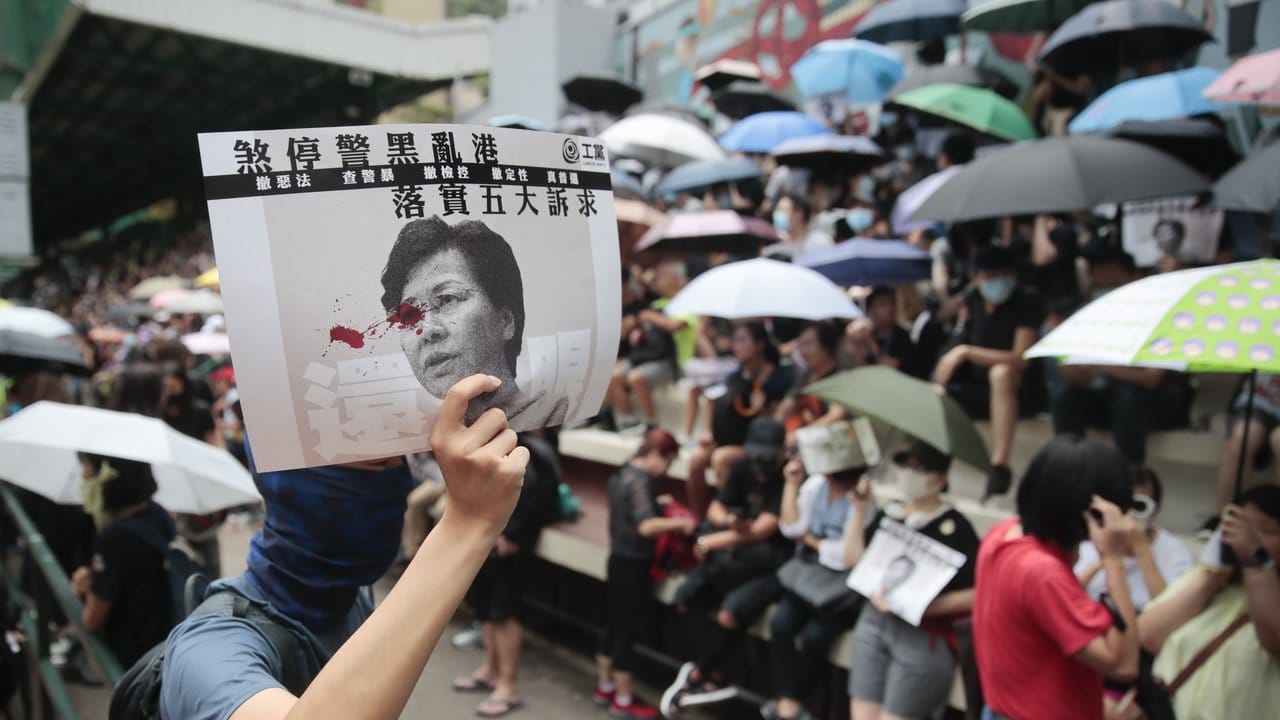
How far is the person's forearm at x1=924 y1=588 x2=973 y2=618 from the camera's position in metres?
3.74

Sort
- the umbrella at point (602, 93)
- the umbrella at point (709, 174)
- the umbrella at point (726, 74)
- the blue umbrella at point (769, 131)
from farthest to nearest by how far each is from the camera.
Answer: the umbrella at point (602, 93) < the umbrella at point (726, 74) < the blue umbrella at point (769, 131) < the umbrella at point (709, 174)

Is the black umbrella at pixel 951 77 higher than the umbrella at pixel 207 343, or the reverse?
the black umbrella at pixel 951 77

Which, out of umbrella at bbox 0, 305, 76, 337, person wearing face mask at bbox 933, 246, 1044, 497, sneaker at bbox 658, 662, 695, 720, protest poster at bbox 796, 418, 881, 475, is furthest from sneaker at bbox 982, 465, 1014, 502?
umbrella at bbox 0, 305, 76, 337

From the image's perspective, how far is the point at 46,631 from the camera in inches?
129

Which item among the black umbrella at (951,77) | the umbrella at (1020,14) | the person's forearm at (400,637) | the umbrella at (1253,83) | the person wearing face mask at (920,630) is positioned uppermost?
the umbrella at (1020,14)

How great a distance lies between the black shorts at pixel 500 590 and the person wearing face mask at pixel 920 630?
250 centimetres

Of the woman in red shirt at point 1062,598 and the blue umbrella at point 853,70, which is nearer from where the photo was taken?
the woman in red shirt at point 1062,598

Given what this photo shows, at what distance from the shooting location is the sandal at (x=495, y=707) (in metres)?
5.43


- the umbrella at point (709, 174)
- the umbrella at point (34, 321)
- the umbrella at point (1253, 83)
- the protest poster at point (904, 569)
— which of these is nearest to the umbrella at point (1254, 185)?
the umbrella at point (1253, 83)

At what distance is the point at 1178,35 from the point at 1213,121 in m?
0.98

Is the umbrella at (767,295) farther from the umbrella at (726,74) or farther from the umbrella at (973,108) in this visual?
the umbrella at (726,74)

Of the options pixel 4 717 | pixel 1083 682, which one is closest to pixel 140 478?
pixel 4 717

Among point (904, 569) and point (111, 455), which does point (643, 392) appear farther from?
point (111, 455)

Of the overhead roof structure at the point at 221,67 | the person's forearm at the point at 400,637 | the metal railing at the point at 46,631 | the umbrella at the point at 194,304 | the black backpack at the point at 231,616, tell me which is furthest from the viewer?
the overhead roof structure at the point at 221,67
